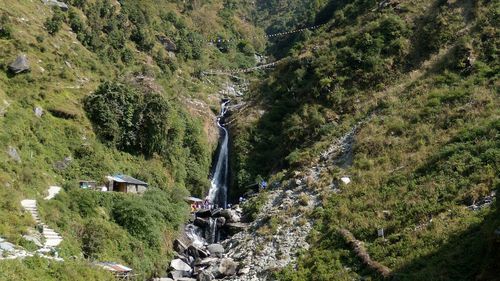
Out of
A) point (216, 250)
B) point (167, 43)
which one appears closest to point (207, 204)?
point (216, 250)

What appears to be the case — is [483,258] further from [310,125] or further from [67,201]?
[310,125]

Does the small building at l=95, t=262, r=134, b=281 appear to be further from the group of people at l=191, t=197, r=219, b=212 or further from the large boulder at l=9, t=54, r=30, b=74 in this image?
the large boulder at l=9, t=54, r=30, b=74

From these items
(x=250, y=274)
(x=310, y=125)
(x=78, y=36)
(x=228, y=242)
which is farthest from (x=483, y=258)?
(x=78, y=36)

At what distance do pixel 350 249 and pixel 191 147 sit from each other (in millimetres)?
27491

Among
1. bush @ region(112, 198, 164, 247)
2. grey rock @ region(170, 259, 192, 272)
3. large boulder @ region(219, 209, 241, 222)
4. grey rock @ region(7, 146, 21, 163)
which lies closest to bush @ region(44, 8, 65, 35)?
grey rock @ region(7, 146, 21, 163)

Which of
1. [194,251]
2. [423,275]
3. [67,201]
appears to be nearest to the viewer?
[423,275]

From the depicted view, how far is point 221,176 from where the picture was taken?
183 feet

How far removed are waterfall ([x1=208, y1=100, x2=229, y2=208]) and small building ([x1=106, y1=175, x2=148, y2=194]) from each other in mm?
12231

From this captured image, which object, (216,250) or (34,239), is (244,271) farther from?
(34,239)

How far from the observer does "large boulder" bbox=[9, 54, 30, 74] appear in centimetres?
4191

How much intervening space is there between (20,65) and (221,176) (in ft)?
79.6

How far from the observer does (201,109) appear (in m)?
66.0

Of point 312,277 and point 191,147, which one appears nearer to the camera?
point 312,277

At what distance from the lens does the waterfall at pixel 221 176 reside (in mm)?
52191
